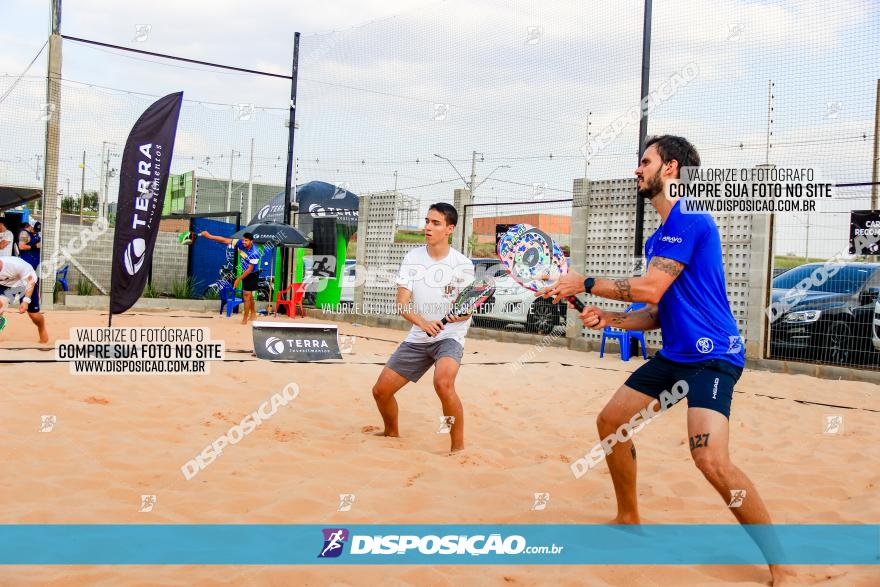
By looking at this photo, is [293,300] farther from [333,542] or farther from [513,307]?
[333,542]

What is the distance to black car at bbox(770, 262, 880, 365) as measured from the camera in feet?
Answer: 31.3

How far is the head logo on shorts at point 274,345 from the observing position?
28.7 feet

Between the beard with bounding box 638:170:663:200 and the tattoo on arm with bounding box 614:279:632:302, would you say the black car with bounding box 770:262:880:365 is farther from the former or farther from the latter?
the tattoo on arm with bounding box 614:279:632:302

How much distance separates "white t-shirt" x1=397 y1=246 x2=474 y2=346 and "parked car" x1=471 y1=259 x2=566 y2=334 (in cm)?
736

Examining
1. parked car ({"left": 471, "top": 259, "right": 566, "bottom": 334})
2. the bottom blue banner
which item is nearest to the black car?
parked car ({"left": 471, "top": 259, "right": 566, "bottom": 334})

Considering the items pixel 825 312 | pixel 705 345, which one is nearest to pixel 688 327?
pixel 705 345

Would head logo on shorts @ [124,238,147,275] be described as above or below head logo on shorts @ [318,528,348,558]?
above

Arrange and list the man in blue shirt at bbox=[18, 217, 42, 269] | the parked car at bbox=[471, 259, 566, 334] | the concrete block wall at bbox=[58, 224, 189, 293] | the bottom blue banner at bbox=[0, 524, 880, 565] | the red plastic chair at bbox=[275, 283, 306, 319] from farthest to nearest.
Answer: the concrete block wall at bbox=[58, 224, 189, 293]
the red plastic chair at bbox=[275, 283, 306, 319]
the man in blue shirt at bbox=[18, 217, 42, 269]
the parked car at bbox=[471, 259, 566, 334]
the bottom blue banner at bbox=[0, 524, 880, 565]

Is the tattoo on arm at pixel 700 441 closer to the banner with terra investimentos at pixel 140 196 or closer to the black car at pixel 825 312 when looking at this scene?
the black car at pixel 825 312

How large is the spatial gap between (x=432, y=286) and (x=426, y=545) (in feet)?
7.55

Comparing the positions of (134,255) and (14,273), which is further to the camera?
(134,255)

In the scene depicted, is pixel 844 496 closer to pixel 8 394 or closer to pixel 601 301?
pixel 8 394

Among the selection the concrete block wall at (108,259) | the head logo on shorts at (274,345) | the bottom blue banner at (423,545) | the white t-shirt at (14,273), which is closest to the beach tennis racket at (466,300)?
the bottom blue banner at (423,545)

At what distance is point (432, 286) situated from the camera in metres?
5.24
